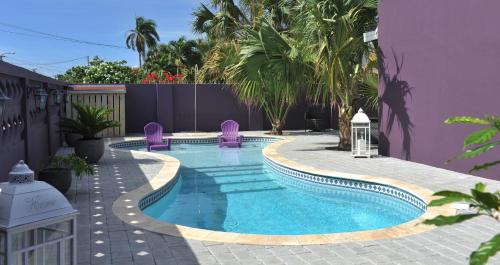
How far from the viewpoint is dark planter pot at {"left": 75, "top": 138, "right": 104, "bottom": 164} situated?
10.6 meters

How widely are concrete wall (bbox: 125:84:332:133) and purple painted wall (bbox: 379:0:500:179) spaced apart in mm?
9320

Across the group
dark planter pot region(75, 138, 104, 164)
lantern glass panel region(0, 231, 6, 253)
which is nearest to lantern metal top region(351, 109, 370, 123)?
dark planter pot region(75, 138, 104, 164)

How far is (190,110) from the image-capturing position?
20.3m

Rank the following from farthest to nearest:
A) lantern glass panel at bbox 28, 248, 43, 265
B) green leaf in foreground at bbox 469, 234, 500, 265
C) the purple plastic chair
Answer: the purple plastic chair → lantern glass panel at bbox 28, 248, 43, 265 → green leaf in foreground at bbox 469, 234, 500, 265

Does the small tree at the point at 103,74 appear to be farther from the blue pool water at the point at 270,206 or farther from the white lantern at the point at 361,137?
the white lantern at the point at 361,137

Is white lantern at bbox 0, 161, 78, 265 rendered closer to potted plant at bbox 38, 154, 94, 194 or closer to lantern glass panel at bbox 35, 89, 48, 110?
potted plant at bbox 38, 154, 94, 194

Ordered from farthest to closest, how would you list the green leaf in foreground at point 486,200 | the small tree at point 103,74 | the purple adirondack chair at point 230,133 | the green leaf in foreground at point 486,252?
the small tree at point 103,74 → the purple adirondack chair at point 230,133 → the green leaf in foreground at point 486,200 → the green leaf in foreground at point 486,252

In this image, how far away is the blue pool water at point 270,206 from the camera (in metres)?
6.96

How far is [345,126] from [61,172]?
7.80m

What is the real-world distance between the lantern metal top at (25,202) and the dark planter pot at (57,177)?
468cm

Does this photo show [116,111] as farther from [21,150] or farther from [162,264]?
[162,264]

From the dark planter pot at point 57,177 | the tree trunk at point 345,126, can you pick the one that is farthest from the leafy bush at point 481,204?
the tree trunk at point 345,126

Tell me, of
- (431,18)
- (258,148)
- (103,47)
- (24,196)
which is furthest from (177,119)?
(103,47)

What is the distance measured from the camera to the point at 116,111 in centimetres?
1827
